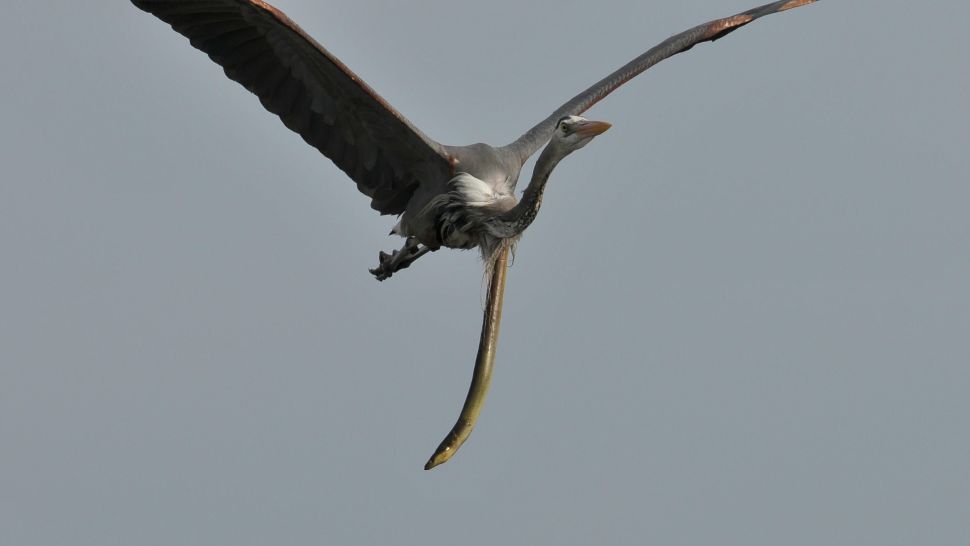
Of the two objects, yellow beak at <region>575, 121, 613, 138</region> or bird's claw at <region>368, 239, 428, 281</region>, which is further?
bird's claw at <region>368, 239, 428, 281</region>

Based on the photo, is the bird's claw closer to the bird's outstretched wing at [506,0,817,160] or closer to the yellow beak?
the bird's outstretched wing at [506,0,817,160]

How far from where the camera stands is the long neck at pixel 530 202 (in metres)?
17.5

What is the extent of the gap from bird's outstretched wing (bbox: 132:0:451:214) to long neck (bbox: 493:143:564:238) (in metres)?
1.11

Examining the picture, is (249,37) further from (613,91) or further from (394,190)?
(613,91)

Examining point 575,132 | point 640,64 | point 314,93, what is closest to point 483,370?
point 575,132

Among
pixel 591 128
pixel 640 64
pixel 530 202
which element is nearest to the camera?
pixel 591 128

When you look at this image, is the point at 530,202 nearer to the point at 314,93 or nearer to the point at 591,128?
the point at 591,128

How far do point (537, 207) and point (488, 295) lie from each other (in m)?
1.10

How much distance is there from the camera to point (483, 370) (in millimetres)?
17766

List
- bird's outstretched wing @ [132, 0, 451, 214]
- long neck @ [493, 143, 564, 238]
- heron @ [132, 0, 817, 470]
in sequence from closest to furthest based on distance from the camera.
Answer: long neck @ [493, 143, 564, 238] < heron @ [132, 0, 817, 470] < bird's outstretched wing @ [132, 0, 451, 214]

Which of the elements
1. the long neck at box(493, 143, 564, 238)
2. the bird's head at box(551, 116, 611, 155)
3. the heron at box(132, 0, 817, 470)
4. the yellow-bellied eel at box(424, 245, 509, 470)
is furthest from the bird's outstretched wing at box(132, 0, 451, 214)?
the bird's head at box(551, 116, 611, 155)

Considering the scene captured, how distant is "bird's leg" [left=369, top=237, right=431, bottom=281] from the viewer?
20094 millimetres

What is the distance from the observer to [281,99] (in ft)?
62.7

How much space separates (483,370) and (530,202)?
1.62 m
